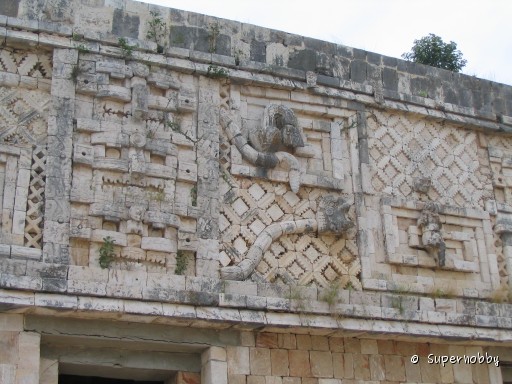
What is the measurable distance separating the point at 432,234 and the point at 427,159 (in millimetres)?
1175

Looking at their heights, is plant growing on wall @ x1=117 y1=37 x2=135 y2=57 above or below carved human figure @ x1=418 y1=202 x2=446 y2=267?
above

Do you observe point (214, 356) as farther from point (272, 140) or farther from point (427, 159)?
point (427, 159)

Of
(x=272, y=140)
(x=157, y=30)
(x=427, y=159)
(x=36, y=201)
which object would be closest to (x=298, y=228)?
(x=272, y=140)

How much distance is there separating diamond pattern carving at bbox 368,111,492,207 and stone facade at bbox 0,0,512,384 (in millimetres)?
28

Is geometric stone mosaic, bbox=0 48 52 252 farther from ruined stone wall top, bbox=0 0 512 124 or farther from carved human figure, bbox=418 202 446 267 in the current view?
carved human figure, bbox=418 202 446 267

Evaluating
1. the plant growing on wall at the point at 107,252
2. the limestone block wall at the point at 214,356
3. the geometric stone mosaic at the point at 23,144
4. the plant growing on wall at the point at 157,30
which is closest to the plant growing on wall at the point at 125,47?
the plant growing on wall at the point at 157,30

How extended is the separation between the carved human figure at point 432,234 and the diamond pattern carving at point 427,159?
0.34 meters

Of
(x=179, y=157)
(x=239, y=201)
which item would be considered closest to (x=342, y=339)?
(x=239, y=201)

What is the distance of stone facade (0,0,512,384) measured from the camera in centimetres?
908

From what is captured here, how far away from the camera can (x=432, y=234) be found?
10812 millimetres

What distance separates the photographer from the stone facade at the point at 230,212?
29.8 ft

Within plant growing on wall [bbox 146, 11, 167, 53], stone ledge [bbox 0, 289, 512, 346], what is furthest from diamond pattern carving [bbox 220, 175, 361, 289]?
plant growing on wall [bbox 146, 11, 167, 53]

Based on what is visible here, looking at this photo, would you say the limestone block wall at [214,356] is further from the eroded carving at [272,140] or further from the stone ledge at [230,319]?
the eroded carving at [272,140]

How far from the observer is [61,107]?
31.5 ft
